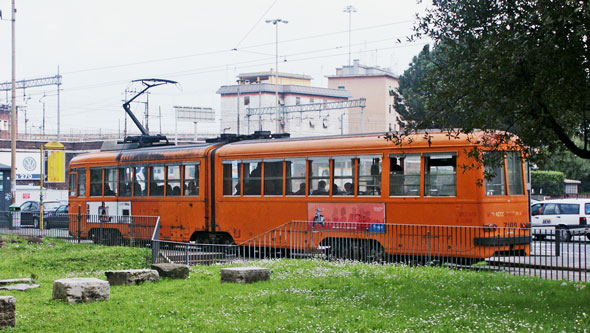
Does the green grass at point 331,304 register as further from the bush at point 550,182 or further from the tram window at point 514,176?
the bush at point 550,182

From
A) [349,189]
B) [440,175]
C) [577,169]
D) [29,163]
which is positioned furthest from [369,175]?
[29,163]

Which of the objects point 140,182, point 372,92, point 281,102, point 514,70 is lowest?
point 140,182

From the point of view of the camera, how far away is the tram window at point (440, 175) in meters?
18.5

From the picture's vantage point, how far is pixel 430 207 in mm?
18750

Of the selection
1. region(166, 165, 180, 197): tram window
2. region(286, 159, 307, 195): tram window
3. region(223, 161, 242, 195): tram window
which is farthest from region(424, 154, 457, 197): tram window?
region(166, 165, 180, 197): tram window

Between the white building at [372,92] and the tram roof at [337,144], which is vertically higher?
the white building at [372,92]

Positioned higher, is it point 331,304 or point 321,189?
point 321,189

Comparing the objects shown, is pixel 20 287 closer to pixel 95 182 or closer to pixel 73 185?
pixel 95 182

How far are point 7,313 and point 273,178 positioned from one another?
12.3 meters

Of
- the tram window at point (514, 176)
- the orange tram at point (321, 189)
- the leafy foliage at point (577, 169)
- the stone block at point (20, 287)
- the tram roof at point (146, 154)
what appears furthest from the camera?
the leafy foliage at point (577, 169)

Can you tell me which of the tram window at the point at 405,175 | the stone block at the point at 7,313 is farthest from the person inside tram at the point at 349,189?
the stone block at the point at 7,313

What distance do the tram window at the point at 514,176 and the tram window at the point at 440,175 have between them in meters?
1.54

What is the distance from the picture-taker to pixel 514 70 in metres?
11.5

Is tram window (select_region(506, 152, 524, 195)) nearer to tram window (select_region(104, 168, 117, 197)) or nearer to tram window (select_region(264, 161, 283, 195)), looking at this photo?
tram window (select_region(264, 161, 283, 195))
